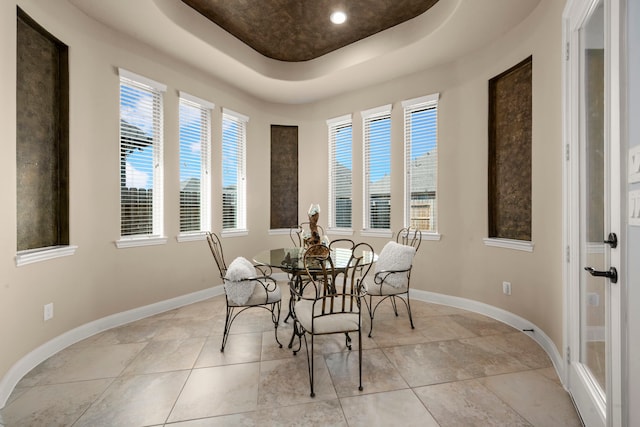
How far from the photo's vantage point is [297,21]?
3355 millimetres

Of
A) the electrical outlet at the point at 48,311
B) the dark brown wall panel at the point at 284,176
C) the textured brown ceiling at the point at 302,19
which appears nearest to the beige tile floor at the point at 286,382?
the electrical outlet at the point at 48,311

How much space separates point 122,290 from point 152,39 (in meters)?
2.75

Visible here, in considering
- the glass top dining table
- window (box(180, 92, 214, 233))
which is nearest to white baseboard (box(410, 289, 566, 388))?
the glass top dining table

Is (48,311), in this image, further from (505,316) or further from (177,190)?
(505,316)

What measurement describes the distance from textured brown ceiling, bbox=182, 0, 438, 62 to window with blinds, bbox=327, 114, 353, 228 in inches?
A: 46.0

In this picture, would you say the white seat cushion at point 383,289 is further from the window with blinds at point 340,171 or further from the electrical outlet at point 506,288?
the window with blinds at point 340,171

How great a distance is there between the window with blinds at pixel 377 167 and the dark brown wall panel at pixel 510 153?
1.33m

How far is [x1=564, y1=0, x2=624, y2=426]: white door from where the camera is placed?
4.04ft

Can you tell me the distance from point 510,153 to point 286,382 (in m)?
3.11

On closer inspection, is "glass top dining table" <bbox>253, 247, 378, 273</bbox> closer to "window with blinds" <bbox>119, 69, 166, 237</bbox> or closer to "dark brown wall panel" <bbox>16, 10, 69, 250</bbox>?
"window with blinds" <bbox>119, 69, 166, 237</bbox>

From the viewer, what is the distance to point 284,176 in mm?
4965

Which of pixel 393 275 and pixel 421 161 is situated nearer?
pixel 393 275

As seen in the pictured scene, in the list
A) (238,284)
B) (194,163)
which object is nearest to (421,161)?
(238,284)

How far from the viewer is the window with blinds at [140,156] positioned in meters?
3.16
